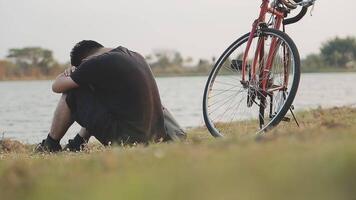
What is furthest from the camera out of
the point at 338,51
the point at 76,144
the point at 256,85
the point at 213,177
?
the point at 338,51

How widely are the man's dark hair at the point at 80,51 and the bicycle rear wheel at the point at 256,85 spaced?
1.30 meters

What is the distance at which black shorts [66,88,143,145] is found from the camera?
6031 millimetres

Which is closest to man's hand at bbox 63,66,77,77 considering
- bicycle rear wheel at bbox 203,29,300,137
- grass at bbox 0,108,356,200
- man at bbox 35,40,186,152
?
man at bbox 35,40,186,152

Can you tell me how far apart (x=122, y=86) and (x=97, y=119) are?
41 cm

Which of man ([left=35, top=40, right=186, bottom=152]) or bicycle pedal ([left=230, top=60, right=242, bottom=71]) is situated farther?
bicycle pedal ([left=230, top=60, right=242, bottom=71])

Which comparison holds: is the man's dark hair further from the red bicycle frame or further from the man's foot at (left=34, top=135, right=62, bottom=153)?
the red bicycle frame

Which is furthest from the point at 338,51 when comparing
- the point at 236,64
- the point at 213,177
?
the point at 213,177

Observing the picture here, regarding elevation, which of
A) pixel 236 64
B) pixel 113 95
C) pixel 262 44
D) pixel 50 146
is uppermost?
pixel 262 44

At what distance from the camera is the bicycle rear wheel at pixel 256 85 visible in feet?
17.7

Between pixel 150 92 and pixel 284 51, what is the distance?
4.59 feet

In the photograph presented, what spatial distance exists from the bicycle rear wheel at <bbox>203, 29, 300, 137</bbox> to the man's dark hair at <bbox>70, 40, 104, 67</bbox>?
1.30 metres

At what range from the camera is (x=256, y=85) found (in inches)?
232

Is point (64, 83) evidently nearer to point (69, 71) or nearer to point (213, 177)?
point (69, 71)

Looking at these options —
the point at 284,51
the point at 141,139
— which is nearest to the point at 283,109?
the point at 284,51
